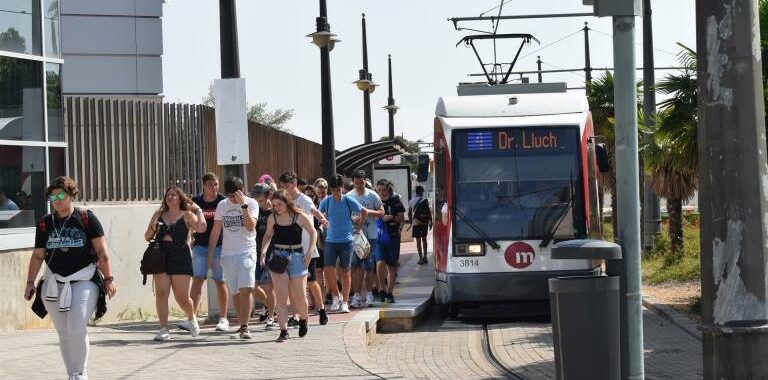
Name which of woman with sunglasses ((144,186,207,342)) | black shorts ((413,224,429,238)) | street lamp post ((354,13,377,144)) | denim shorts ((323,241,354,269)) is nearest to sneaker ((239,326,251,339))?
woman with sunglasses ((144,186,207,342))

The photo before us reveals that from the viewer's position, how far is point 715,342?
22.0 ft

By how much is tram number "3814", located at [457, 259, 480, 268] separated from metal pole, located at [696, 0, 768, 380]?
970 cm

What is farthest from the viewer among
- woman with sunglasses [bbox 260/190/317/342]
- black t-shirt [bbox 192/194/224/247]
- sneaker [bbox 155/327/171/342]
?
black t-shirt [bbox 192/194/224/247]

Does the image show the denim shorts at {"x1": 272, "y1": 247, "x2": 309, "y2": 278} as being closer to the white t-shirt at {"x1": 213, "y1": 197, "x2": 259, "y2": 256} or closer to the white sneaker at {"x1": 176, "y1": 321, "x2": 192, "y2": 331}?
the white t-shirt at {"x1": 213, "y1": 197, "x2": 259, "y2": 256}

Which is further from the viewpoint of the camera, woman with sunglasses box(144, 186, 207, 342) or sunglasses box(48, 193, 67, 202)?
woman with sunglasses box(144, 186, 207, 342)

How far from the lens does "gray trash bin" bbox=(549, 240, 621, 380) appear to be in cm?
769

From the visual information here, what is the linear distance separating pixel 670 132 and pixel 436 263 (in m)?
3.46

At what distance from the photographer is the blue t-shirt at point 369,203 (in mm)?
17094

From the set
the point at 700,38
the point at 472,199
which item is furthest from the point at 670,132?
the point at 700,38

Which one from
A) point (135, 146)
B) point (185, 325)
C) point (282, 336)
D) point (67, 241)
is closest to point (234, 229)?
point (282, 336)

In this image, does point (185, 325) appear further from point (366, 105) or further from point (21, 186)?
point (366, 105)

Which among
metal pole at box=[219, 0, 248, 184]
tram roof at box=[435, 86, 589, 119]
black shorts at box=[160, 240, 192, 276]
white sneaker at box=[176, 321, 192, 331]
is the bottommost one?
white sneaker at box=[176, 321, 192, 331]

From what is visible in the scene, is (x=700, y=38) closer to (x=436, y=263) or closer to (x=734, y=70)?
(x=734, y=70)

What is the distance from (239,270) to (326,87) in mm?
8384
